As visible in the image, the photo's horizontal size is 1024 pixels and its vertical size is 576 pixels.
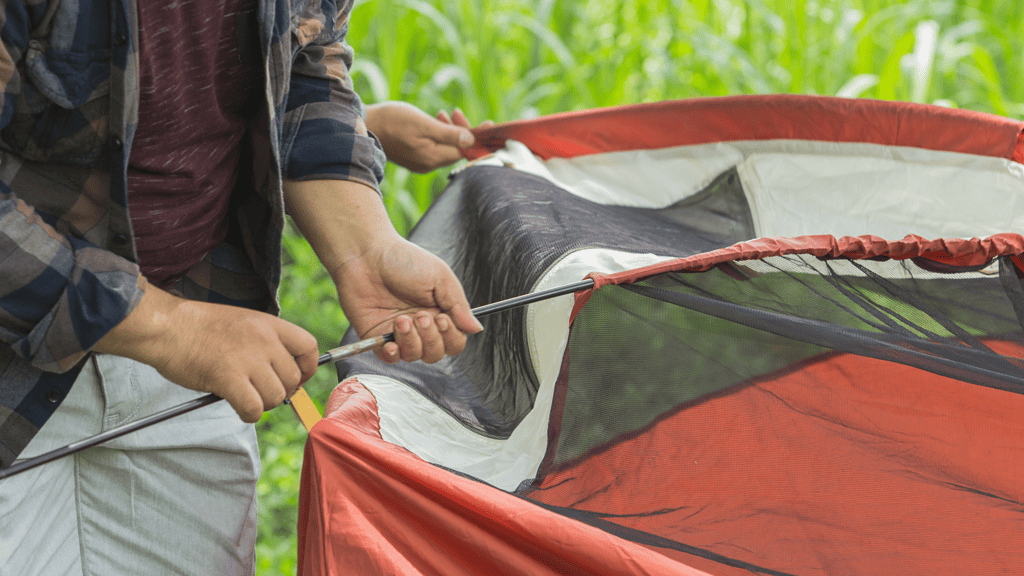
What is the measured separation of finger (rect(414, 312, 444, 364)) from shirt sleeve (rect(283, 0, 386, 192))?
0.21 m

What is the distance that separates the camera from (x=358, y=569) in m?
0.71

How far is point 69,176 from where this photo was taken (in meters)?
0.78

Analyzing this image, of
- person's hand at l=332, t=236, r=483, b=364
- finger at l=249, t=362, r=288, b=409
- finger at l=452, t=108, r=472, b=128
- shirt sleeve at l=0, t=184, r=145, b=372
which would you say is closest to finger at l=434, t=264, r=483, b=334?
person's hand at l=332, t=236, r=483, b=364

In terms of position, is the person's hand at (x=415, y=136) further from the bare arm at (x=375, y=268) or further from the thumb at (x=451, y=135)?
the bare arm at (x=375, y=268)

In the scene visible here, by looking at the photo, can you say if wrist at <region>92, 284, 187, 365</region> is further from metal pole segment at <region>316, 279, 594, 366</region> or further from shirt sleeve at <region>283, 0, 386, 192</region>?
shirt sleeve at <region>283, 0, 386, 192</region>

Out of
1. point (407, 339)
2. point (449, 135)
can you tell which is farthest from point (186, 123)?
point (449, 135)

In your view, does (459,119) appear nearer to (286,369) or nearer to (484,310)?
(484,310)

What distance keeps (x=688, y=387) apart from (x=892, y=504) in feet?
0.78

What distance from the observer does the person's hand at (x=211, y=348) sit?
28.8 inches

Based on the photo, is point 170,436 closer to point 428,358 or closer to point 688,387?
point 428,358

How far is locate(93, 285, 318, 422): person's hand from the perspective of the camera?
731 millimetres

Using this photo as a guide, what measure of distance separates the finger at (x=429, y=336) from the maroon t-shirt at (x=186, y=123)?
29 centimetres

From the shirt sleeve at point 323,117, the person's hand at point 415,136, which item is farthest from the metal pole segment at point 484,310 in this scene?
the person's hand at point 415,136

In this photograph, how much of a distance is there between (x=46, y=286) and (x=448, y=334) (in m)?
0.41
